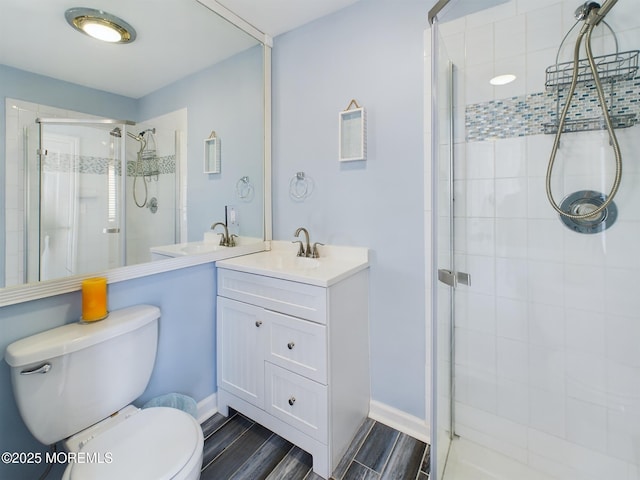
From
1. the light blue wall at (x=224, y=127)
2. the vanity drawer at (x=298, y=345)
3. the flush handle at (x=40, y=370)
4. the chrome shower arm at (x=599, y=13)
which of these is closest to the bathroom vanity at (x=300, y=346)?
the vanity drawer at (x=298, y=345)

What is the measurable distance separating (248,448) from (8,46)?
187cm

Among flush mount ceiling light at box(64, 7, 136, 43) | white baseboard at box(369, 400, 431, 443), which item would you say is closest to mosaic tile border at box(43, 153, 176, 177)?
flush mount ceiling light at box(64, 7, 136, 43)

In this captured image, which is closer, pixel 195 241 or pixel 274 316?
pixel 274 316

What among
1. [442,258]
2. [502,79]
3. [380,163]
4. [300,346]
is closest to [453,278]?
[442,258]

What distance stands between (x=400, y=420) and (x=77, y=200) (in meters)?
1.83

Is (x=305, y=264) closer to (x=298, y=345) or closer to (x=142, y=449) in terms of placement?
(x=298, y=345)

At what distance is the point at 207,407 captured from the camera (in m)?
1.64

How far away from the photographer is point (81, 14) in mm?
1125

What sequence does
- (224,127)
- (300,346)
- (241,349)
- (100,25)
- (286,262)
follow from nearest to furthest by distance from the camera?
(100,25) < (300,346) < (241,349) < (286,262) < (224,127)

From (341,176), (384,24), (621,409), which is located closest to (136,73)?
(341,176)

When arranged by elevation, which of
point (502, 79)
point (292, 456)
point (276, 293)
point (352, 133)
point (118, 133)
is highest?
point (502, 79)

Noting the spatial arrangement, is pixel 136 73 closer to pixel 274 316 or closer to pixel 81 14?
pixel 81 14

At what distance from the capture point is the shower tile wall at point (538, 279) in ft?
3.67

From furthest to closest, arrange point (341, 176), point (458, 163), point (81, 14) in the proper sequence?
point (341, 176), point (458, 163), point (81, 14)
